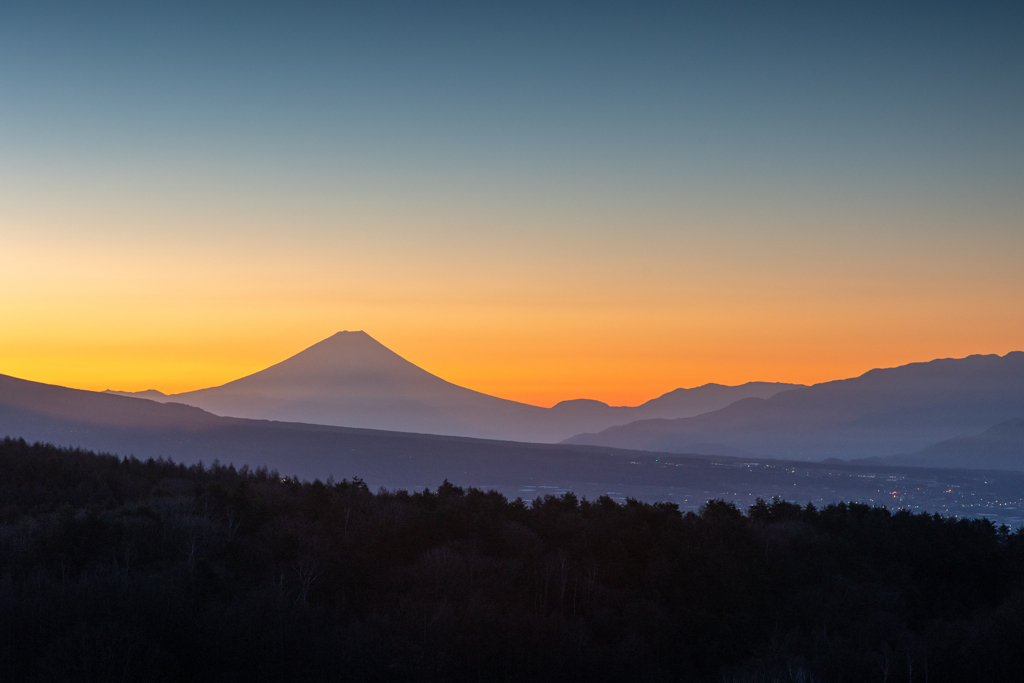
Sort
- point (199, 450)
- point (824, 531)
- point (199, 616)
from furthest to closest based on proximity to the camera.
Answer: point (199, 450), point (824, 531), point (199, 616)

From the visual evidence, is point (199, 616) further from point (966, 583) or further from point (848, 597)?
point (966, 583)

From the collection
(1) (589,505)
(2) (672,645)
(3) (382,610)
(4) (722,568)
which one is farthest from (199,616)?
(1) (589,505)

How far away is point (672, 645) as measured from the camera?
97.1 ft

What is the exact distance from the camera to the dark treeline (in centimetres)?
2422

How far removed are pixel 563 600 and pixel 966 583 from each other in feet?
63.3

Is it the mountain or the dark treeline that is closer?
the dark treeline

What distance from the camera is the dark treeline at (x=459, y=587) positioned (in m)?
24.2

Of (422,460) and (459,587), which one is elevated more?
(422,460)

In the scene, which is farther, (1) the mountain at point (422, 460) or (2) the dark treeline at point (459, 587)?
(1) the mountain at point (422, 460)

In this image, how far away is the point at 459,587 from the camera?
29.9 m

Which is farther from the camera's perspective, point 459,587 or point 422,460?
point 422,460

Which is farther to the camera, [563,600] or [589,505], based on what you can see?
[589,505]

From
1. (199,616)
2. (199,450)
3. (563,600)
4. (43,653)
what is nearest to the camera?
(43,653)

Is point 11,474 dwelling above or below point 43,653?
above
